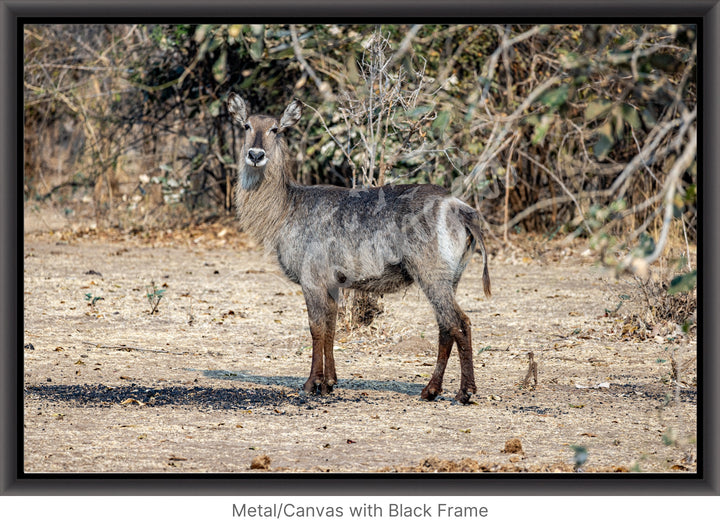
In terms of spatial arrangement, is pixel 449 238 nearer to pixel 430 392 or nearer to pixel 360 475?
pixel 430 392

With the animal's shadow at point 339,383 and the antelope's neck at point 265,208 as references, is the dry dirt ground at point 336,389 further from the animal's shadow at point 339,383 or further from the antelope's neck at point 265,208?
the antelope's neck at point 265,208

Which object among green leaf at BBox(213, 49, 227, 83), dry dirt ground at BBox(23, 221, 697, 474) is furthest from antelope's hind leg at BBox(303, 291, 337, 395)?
green leaf at BBox(213, 49, 227, 83)

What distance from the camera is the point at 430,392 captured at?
646cm

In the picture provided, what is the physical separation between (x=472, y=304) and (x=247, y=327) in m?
2.63

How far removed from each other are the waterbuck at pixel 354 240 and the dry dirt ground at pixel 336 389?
1.01 feet

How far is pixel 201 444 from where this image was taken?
5.36m

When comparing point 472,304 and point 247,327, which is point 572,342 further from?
point 247,327

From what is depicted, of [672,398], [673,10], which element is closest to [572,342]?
[672,398]

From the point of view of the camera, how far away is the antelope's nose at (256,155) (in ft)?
21.6

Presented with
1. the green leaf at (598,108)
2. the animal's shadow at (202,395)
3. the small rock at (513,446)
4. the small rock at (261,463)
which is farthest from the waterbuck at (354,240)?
the green leaf at (598,108)

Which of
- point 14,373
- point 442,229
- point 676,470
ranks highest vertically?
point 442,229

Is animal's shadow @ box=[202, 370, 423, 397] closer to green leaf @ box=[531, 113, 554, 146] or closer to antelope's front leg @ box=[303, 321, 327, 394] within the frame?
antelope's front leg @ box=[303, 321, 327, 394]

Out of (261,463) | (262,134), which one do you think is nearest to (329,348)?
(262,134)

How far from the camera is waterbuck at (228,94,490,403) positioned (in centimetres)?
635
